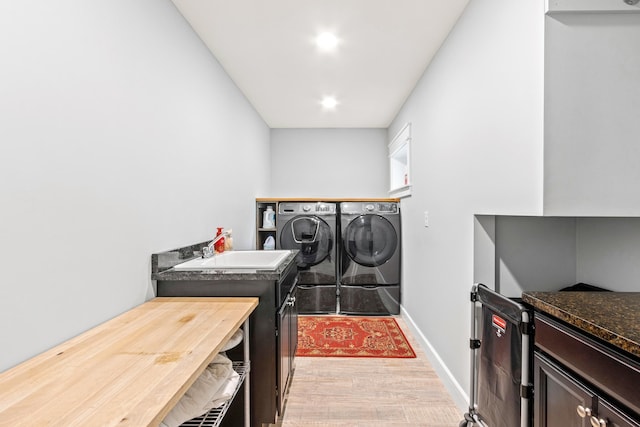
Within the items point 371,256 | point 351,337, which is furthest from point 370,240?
point 351,337

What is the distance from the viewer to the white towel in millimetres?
954

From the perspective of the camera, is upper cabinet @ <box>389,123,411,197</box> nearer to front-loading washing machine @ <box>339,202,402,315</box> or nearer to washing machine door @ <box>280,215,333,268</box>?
front-loading washing machine @ <box>339,202,402,315</box>

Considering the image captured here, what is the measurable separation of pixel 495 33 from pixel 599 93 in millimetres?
569

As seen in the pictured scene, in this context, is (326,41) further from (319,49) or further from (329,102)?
(329,102)

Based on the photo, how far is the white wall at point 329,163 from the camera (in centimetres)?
445

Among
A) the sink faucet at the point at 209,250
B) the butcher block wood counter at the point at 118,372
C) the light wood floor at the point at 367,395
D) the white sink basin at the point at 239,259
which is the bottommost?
the light wood floor at the point at 367,395

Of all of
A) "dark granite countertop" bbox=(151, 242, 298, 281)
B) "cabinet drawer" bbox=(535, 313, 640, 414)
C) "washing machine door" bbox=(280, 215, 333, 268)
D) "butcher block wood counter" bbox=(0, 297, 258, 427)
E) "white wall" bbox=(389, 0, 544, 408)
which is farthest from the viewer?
"washing machine door" bbox=(280, 215, 333, 268)

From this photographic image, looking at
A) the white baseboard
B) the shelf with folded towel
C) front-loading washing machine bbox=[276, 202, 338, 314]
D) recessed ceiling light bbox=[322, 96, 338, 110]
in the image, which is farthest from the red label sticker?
recessed ceiling light bbox=[322, 96, 338, 110]

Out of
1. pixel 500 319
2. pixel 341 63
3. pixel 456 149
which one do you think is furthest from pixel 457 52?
pixel 500 319

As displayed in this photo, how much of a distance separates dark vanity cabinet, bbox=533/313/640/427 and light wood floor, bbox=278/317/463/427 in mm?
894

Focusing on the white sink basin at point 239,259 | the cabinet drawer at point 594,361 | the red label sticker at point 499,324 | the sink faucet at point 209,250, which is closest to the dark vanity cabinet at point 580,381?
the cabinet drawer at point 594,361

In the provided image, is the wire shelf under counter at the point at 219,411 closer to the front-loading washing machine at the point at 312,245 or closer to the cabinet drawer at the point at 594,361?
the cabinet drawer at the point at 594,361

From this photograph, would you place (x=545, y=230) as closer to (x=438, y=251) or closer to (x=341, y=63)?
(x=438, y=251)

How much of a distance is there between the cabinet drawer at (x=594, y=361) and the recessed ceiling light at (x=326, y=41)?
205 centimetres
